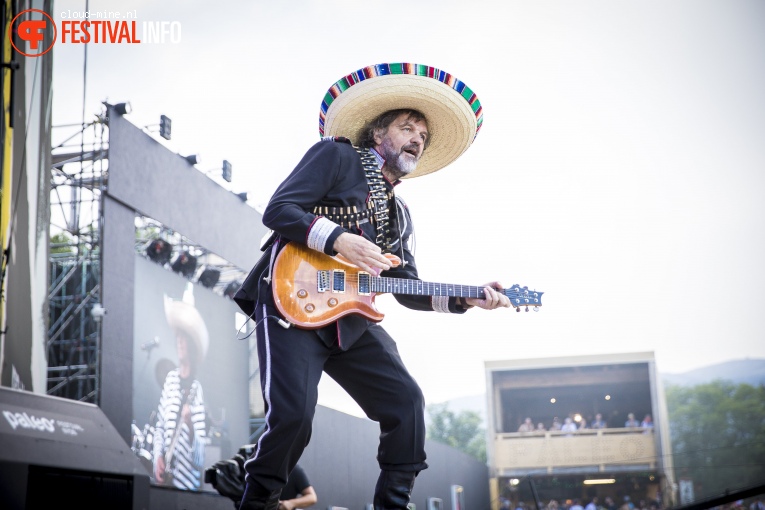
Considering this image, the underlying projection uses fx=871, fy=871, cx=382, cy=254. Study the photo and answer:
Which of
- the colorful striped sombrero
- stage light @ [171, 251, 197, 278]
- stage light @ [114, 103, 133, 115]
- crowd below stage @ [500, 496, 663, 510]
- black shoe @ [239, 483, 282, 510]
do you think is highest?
stage light @ [114, 103, 133, 115]

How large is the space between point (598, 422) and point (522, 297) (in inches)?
807

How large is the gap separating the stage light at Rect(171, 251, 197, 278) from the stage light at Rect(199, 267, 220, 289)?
297 millimetres

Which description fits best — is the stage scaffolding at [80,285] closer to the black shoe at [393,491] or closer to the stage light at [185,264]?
the stage light at [185,264]

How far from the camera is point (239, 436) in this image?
13016mm

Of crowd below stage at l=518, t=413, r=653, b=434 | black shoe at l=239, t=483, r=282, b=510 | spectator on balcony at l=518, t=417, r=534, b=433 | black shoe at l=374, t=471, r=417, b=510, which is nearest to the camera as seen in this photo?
black shoe at l=239, t=483, r=282, b=510

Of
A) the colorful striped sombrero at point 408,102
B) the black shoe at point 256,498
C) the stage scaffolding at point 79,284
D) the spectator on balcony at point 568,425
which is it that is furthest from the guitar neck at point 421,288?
the spectator on balcony at point 568,425

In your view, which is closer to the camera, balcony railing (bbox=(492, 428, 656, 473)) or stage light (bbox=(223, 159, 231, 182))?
stage light (bbox=(223, 159, 231, 182))

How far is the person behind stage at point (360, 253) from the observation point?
9.95ft

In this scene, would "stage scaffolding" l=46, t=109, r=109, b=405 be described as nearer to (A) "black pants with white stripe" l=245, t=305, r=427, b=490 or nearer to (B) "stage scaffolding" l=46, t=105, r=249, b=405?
(B) "stage scaffolding" l=46, t=105, r=249, b=405

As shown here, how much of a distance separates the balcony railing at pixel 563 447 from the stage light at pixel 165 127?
892 cm

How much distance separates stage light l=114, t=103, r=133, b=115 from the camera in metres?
10.4

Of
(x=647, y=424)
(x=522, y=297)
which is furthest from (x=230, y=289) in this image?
(x=647, y=424)

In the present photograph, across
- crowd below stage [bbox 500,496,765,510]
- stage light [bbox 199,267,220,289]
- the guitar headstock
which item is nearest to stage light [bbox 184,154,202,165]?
stage light [bbox 199,267,220,289]

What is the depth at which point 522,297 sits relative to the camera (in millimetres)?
3584
